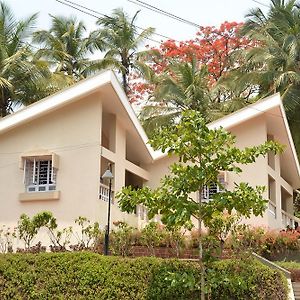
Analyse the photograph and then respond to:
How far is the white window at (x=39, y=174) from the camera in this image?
15.7 metres

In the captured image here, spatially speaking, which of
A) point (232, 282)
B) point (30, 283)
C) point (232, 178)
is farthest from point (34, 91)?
point (232, 282)

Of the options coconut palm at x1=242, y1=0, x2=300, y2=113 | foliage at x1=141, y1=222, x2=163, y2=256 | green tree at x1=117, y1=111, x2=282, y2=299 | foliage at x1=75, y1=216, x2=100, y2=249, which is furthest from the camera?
coconut palm at x1=242, y1=0, x2=300, y2=113

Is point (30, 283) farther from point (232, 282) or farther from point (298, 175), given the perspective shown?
point (298, 175)

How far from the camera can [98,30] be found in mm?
26797

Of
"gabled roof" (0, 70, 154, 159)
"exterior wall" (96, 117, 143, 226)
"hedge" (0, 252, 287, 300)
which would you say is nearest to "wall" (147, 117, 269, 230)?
"exterior wall" (96, 117, 143, 226)

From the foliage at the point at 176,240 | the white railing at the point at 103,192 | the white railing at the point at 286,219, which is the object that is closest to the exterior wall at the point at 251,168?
the white railing at the point at 286,219

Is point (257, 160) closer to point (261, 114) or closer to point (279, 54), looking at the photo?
point (261, 114)

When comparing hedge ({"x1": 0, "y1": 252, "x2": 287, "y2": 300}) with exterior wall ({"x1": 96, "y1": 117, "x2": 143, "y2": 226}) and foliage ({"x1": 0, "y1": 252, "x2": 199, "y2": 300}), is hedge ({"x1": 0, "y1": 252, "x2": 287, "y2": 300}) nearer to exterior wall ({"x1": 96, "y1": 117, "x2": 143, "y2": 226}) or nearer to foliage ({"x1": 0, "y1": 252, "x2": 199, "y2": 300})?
foliage ({"x1": 0, "y1": 252, "x2": 199, "y2": 300})

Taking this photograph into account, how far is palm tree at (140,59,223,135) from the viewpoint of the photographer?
23.4 m

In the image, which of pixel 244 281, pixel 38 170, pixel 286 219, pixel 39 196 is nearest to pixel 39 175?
pixel 38 170

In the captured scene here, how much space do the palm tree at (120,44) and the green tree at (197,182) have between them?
17.5m

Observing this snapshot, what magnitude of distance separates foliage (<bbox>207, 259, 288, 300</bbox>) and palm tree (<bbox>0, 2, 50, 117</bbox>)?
42.2 feet

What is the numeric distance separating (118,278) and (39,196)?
5719 mm

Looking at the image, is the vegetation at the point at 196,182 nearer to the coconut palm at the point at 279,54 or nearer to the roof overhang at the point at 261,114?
the roof overhang at the point at 261,114
